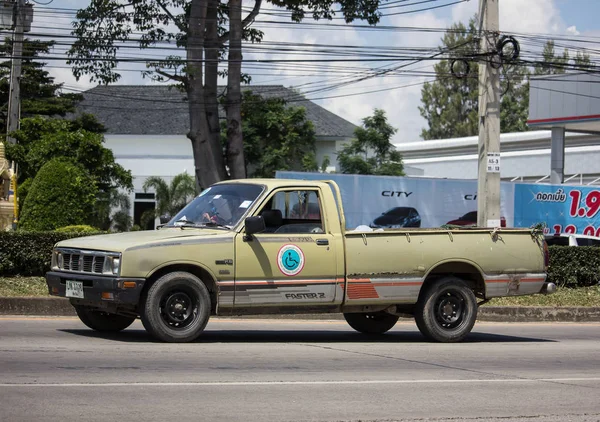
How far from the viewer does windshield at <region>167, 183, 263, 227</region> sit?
11430 mm

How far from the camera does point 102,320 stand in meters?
12.0

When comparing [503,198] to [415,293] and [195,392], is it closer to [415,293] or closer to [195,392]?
[415,293]

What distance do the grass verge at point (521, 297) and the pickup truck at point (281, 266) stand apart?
4.44m

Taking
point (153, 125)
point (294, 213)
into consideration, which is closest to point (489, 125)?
point (294, 213)

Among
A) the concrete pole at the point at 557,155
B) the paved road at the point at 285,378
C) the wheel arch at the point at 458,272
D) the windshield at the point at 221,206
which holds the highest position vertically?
the concrete pole at the point at 557,155

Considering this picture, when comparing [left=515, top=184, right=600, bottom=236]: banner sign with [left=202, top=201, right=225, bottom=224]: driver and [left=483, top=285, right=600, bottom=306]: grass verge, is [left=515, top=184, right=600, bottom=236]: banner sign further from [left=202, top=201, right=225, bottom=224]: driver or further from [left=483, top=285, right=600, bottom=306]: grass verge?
[left=202, top=201, right=225, bottom=224]: driver

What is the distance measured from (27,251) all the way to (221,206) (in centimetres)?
740

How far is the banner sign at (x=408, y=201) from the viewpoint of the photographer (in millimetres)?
25406

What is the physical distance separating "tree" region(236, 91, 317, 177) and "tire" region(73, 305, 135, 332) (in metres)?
37.0

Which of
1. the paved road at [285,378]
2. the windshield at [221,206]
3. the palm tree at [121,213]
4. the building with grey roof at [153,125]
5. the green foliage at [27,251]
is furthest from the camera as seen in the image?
the building with grey roof at [153,125]

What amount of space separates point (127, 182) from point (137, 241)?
886 inches

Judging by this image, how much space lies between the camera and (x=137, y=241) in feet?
35.3

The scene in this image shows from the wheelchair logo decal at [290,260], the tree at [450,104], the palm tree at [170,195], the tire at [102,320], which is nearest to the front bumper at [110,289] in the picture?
the tire at [102,320]

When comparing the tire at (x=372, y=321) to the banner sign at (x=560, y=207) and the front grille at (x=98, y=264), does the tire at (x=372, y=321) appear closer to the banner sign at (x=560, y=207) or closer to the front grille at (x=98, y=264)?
the front grille at (x=98, y=264)
